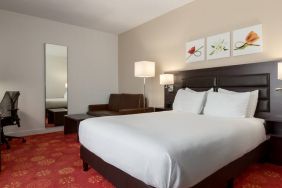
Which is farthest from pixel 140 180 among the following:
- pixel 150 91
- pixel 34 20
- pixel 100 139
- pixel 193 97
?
pixel 34 20

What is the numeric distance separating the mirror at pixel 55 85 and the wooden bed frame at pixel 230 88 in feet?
7.93

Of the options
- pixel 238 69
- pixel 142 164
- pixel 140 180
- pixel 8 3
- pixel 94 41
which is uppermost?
pixel 8 3

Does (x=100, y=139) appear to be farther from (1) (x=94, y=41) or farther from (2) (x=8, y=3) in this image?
(1) (x=94, y=41)

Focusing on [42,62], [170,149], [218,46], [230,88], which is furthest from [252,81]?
[42,62]

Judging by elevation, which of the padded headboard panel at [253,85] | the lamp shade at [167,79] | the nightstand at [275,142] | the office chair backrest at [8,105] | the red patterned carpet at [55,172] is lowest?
the red patterned carpet at [55,172]

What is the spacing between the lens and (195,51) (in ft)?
10.8

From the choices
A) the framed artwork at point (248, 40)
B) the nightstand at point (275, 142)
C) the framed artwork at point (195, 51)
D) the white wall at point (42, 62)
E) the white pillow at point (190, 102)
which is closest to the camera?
the nightstand at point (275, 142)

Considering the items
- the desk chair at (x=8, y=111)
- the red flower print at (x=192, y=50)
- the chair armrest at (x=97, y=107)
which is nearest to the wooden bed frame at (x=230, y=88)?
the red flower print at (x=192, y=50)

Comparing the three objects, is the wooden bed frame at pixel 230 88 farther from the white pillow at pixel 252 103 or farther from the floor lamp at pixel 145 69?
the floor lamp at pixel 145 69

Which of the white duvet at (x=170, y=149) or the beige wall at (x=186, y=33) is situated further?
the beige wall at (x=186, y=33)

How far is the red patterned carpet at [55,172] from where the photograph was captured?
74.7 inches

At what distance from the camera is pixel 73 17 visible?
13.2 feet

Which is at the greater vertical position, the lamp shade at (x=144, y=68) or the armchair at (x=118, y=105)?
the lamp shade at (x=144, y=68)

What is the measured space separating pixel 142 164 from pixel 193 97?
6.05ft
